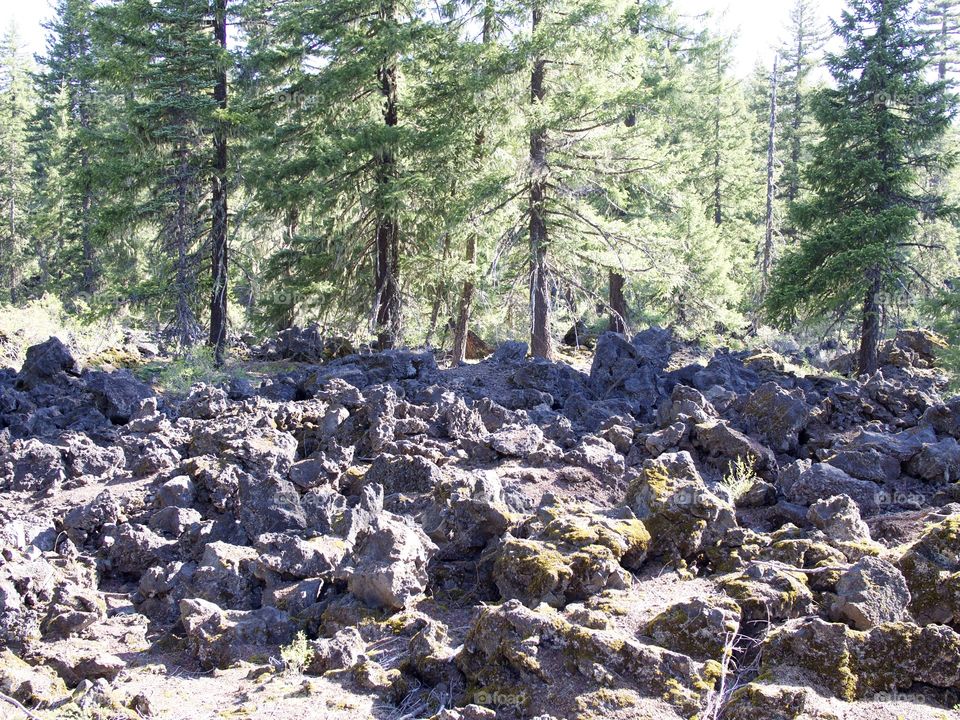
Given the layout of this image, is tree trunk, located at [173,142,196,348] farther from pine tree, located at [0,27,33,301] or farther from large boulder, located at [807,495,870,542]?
pine tree, located at [0,27,33,301]

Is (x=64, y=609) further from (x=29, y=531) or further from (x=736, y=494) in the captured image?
(x=736, y=494)

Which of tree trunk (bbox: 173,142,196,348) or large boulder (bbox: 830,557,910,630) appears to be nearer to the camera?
large boulder (bbox: 830,557,910,630)

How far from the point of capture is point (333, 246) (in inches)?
682

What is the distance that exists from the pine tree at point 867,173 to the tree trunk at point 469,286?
638cm

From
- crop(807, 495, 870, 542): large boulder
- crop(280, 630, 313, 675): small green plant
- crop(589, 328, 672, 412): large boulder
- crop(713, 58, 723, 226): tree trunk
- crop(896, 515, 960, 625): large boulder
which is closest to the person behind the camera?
crop(896, 515, 960, 625): large boulder

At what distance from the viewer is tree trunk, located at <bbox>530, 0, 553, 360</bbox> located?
15.4 metres

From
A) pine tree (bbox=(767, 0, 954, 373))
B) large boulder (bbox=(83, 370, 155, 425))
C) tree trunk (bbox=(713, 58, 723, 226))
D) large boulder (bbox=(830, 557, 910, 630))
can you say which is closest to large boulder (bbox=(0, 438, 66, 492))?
large boulder (bbox=(83, 370, 155, 425))

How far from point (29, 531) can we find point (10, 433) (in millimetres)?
2835

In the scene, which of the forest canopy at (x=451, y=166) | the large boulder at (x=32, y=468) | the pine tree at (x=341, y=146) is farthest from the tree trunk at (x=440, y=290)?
the large boulder at (x=32, y=468)

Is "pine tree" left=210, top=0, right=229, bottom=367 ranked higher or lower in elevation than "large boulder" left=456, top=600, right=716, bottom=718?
higher

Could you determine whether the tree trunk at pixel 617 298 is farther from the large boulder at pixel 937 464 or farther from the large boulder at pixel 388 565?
the large boulder at pixel 388 565

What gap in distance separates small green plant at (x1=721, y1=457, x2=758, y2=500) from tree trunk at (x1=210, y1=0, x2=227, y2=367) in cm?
1232

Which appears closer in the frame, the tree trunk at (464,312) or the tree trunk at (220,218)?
the tree trunk at (464,312)

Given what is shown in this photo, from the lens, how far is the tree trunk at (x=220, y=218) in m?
17.7
